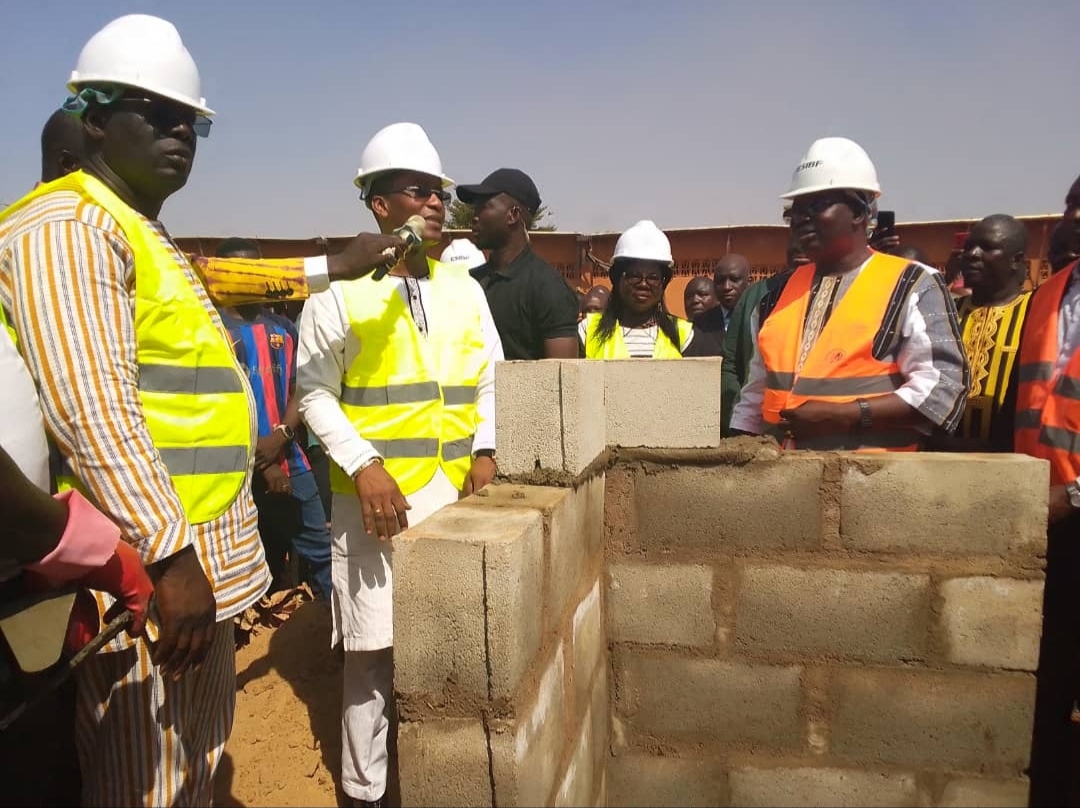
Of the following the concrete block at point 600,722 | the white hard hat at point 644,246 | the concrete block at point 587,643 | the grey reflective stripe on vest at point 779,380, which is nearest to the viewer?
the concrete block at point 587,643

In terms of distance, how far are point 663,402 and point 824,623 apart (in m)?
0.84

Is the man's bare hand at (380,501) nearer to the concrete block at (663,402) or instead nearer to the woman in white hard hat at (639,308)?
the concrete block at (663,402)

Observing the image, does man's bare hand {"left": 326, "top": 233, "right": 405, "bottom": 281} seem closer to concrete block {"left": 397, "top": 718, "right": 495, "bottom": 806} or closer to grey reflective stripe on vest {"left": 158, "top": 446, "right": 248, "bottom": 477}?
grey reflective stripe on vest {"left": 158, "top": 446, "right": 248, "bottom": 477}

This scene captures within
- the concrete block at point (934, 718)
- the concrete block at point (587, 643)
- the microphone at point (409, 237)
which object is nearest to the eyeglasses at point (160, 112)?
the microphone at point (409, 237)

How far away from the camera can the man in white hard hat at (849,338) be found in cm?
252

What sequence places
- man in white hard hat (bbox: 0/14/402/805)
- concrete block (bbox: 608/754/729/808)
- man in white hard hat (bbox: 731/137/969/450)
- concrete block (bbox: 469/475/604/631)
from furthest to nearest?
man in white hard hat (bbox: 731/137/969/450) → concrete block (bbox: 608/754/729/808) → concrete block (bbox: 469/475/604/631) → man in white hard hat (bbox: 0/14/402/805)

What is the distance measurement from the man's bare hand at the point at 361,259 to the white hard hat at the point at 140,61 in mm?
612

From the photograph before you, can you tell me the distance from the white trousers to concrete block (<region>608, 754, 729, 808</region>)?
877 mm

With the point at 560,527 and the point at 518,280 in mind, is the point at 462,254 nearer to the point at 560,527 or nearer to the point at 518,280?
the point at 518,280

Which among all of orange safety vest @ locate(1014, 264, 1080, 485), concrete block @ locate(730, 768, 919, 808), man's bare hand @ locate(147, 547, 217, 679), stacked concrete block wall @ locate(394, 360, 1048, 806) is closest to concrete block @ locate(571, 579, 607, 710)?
stacked concrete block wall @ locate(394, 360, 1048, 806)

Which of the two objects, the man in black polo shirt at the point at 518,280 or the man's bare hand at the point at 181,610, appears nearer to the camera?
the man's bare hand at the point at 181,610

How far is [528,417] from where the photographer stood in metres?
2.02

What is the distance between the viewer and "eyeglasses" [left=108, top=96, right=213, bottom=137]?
191 centimetres

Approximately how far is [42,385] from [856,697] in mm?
2349
